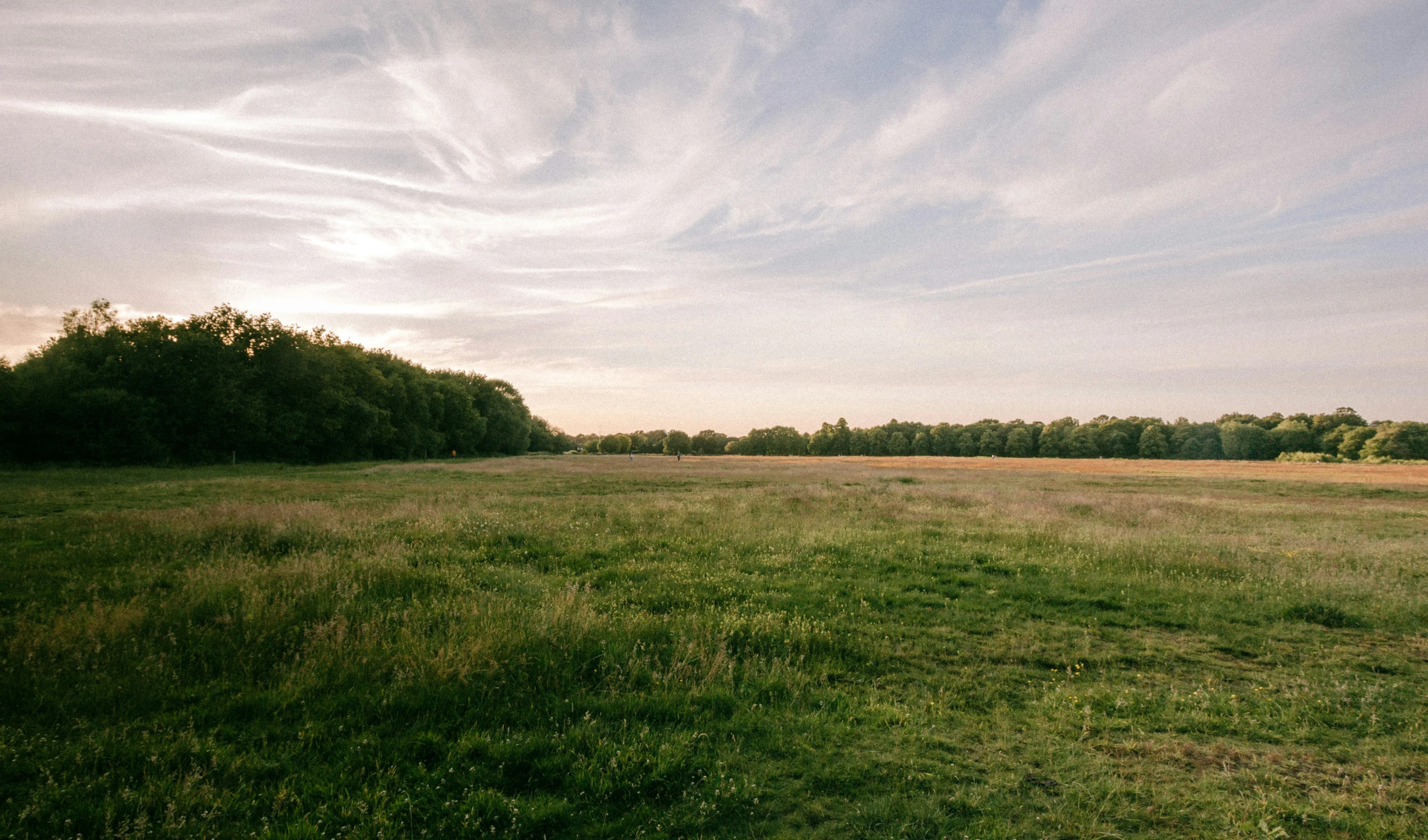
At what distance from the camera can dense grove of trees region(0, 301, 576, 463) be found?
135ft

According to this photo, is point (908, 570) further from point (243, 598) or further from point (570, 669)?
point (243, 598)

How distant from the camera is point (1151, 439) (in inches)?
5069

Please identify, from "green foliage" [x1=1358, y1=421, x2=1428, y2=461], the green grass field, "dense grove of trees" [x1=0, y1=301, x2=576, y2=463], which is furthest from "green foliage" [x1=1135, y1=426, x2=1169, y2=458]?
"dense grove of trees" [x1=0, y1=301, x2=576, y2=463]

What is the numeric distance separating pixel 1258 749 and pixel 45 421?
6435 cm

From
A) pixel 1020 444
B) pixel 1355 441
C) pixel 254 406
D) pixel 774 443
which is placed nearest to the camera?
pixel 254 406

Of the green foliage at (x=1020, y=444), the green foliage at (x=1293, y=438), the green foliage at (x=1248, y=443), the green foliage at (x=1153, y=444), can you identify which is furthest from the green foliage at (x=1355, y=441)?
the green foliage at (x=1020, y=444)

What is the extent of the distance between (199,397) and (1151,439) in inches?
6507

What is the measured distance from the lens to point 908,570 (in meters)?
13.6

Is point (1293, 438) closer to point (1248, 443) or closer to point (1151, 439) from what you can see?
point (1248, 443)

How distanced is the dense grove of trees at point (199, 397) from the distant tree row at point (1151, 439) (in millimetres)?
123148

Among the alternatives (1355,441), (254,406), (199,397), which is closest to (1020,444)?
(1355,441)

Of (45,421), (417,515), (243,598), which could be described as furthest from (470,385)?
(243,598)

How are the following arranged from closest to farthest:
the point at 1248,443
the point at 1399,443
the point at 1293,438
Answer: the point at 1399,443 < the point at 1293,438 < the point at 1248,443

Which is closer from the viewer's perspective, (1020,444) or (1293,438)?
(1293,438)
